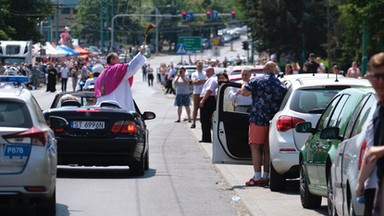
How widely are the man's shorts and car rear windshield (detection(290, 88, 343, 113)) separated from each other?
3.97 ft

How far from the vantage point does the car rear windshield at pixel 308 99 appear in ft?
46.8

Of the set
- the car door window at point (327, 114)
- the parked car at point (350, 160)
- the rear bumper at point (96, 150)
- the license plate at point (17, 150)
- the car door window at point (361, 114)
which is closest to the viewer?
the parked car at point (350, 160)

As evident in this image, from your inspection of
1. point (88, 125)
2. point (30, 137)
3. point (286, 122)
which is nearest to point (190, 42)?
point (88, 125)

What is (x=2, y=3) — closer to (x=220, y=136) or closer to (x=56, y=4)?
(x=56, y=4)

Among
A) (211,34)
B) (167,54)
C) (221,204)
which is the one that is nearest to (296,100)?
(221,204)

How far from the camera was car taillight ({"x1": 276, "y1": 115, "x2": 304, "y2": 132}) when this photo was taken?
14.1 meters

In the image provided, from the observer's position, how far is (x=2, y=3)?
64688 mm

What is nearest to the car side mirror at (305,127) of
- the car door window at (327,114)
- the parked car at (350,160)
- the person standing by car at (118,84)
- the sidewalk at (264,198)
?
the car door window at (327,114)

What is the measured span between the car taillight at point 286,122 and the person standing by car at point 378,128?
6.59 m

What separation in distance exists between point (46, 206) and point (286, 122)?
377cm

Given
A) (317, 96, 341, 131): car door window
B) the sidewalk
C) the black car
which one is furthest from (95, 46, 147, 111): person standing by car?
(317, 96, 341, 131): car door window

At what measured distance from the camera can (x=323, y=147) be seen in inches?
461

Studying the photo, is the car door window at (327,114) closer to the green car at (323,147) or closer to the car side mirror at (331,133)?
the green car at (323,147)

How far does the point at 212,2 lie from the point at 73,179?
152463 millimetres
